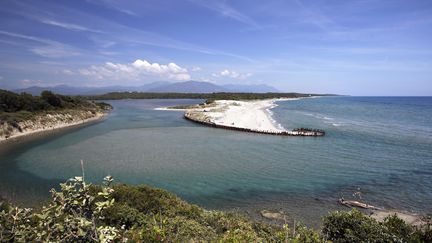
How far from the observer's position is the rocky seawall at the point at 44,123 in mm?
55256

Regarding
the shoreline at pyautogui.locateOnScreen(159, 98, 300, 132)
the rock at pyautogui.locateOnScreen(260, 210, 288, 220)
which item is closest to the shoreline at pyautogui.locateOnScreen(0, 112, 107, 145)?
the shoreline at pyautogui.locateOnScreen(159, 98, 300, 132)

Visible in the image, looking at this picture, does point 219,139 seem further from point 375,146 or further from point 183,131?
point 375,146

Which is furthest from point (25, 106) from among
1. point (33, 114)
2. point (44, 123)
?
point (44, 123)

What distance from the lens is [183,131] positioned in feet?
213

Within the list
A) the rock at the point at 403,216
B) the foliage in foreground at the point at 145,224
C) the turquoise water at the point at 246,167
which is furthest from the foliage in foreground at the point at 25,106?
the rock at the point at 403,216

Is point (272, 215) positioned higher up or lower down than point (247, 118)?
lower down

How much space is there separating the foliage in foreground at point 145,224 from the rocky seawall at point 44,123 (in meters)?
46.6

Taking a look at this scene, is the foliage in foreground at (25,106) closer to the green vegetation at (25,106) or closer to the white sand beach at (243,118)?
the green vegetation at (25,106)

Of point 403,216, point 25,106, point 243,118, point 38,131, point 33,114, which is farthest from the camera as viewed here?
point 243,118

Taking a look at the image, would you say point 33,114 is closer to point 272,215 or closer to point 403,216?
point 272,215

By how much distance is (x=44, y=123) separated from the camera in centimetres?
6631

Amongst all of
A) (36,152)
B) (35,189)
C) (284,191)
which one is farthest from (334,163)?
(36,152)

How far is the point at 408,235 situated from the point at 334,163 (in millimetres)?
25085

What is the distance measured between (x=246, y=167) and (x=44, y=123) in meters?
52.5
